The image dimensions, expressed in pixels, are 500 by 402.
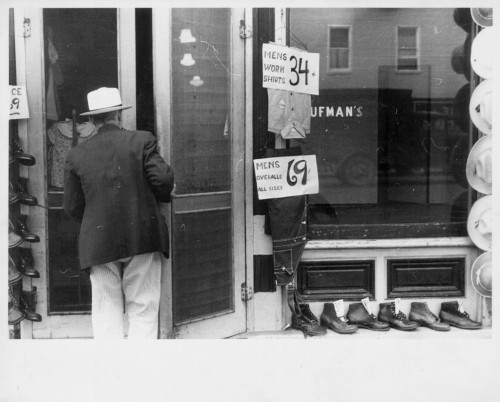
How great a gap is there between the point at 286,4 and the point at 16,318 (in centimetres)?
304

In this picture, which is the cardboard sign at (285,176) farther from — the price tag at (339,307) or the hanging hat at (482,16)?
the hanging hat at (482,16)

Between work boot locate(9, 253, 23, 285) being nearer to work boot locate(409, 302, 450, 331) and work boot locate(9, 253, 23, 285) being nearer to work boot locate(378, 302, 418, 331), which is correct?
work boot locate(378, 302, 418, 331)

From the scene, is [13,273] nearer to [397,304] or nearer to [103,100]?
[103,100]

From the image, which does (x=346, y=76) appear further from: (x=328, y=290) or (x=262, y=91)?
(x=328, y=290)

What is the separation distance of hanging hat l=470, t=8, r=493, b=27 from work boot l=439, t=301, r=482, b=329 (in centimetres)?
222

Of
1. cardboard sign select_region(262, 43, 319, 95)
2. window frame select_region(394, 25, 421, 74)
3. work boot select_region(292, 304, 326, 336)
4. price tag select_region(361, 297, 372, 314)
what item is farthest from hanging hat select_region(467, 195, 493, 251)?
cardboard sign select_region(262, 43, 319, 95)

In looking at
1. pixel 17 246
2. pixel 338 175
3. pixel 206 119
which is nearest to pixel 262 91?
pixel 206 119

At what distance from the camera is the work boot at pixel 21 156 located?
4.66 meters

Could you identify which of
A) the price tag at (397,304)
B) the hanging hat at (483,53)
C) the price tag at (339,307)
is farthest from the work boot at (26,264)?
the hanging hat at (483,53)

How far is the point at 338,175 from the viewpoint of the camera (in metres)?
5.19

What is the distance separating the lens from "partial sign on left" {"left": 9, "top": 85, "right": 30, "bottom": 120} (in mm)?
4594

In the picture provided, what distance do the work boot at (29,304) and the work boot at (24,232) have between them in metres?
0.39

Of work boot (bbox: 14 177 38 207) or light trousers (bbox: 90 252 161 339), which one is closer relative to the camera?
light trousers (bbox: 90 252 161 339)

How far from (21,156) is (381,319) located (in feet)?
10.1
